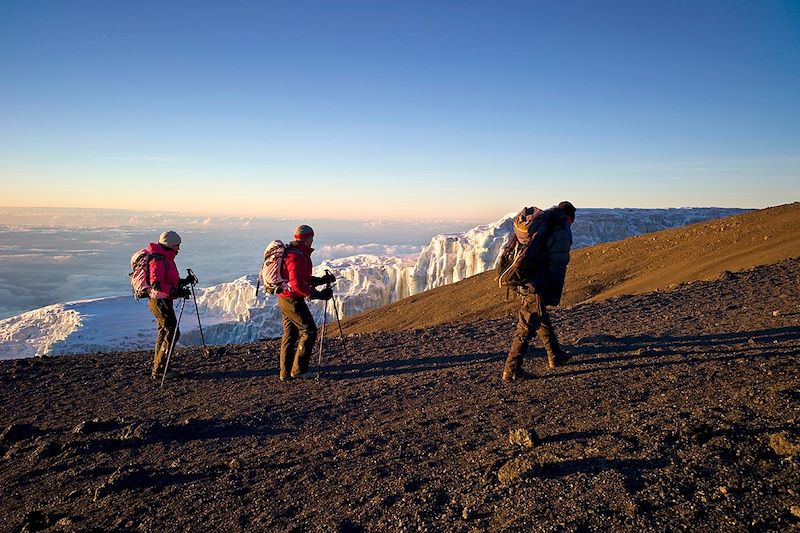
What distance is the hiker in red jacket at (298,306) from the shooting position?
6992mm

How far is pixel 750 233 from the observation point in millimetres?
19469

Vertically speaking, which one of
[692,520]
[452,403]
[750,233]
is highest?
[750,233]

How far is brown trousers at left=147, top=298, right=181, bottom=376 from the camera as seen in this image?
7.52 metres

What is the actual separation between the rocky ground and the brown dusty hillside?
7.60 m

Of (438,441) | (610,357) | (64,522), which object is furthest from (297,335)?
(610,357)

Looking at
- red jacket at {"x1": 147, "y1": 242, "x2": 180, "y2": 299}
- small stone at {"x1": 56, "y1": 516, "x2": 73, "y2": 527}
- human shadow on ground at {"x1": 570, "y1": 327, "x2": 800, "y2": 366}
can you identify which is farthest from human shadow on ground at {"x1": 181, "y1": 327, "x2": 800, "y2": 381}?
small stone at {"x1": 56, "y1": 516, "x2": 73, "y2": 527}

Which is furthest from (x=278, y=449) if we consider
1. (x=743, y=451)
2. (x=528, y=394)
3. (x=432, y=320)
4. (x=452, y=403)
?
(x=432, y=320)

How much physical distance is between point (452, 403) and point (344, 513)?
233 centimetres

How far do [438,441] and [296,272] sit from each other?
3557mm

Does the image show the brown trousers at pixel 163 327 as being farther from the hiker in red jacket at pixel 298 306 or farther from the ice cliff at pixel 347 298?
the ice cliff at pixel 347 298

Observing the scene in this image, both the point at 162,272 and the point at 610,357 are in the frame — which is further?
the point at 162,272

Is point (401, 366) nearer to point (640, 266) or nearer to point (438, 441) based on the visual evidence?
point (438, 441)

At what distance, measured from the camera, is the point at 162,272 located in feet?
24.2

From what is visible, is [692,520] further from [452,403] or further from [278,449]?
[278,449]
